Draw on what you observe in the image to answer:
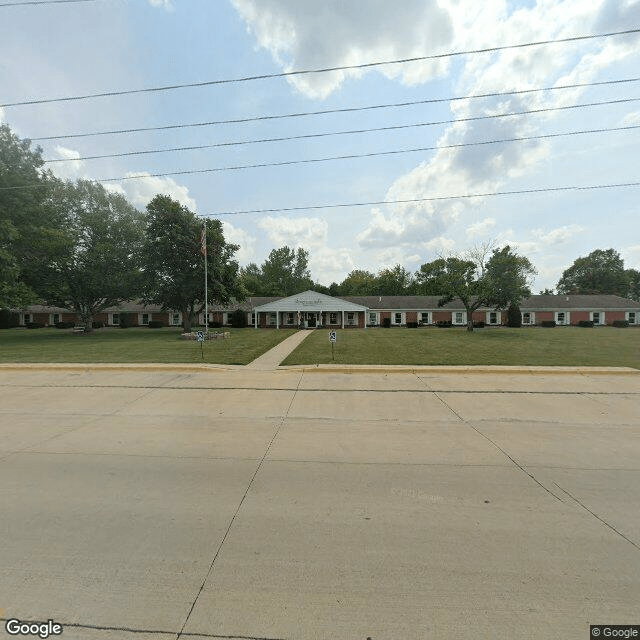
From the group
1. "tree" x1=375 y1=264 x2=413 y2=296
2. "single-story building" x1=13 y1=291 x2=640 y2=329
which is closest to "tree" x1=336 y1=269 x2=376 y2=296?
"tree" x1=375 y1=264 x2=413 y2=296

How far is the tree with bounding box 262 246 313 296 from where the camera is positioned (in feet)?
270

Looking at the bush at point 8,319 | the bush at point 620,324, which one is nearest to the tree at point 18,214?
the bush at point 8,319

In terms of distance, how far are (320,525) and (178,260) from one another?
34712 mm

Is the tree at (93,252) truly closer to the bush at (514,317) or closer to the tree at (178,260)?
the tree at (178,260)

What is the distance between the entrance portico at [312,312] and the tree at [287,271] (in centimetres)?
3296

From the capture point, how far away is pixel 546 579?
2.86m

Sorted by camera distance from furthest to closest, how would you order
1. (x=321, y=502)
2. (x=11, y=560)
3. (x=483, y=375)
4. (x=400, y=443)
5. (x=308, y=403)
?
(x=483, y=375) → (x=308, y=403) → (x=400, y=443) → (x=321, y=502) → (x=11, y=560)

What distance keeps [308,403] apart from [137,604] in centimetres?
638

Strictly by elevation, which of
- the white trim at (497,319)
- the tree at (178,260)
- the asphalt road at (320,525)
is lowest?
the asphalt road at (320,525)

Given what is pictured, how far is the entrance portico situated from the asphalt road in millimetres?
38471

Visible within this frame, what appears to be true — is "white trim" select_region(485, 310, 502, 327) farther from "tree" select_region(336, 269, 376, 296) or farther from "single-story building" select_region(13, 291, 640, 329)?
"tree" select_region(336, 269, 376, 296)

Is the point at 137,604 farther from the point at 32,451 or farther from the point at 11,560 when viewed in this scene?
the point at 32,451

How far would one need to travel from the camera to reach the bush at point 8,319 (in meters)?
52.1

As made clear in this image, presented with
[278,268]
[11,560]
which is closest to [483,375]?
[11,560]
